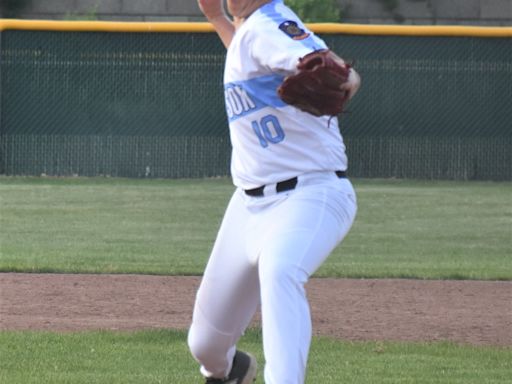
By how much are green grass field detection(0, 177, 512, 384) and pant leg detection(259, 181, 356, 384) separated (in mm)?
1363

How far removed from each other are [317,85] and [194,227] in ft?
27.6

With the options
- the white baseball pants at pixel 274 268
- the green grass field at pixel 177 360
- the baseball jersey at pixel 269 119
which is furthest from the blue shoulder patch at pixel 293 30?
the green grass field at pixel 177 360

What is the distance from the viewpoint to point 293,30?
175 inches

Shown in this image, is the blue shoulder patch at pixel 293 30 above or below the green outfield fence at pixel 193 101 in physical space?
above

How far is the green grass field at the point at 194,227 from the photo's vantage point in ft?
32.7

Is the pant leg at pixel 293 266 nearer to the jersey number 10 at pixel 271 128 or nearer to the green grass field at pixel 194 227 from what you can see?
the jersey number 10 at pixel 271 128

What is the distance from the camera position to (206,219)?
13.2m

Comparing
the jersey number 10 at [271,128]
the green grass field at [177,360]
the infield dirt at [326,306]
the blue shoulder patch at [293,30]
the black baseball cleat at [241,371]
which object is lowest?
the infield dirt at [326,306]

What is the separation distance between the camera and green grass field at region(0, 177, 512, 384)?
19.7 ft

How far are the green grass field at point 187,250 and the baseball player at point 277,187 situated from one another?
1.11m

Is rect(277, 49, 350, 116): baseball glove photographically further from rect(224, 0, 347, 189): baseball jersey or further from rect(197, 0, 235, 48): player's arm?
rect(197, 0, 235, 48): player's arm

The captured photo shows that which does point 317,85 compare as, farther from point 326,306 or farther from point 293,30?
point 326,306

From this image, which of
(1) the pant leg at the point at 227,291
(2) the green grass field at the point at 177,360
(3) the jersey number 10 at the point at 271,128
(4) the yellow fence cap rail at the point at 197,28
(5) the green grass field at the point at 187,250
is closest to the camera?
(3) the jersey number 10 at the point at 271,128

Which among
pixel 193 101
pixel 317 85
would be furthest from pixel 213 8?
pixel 193 101
